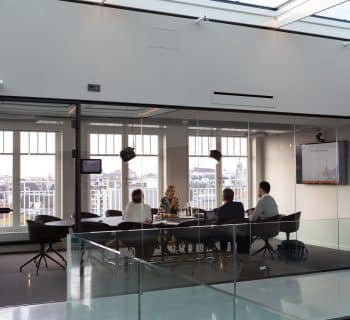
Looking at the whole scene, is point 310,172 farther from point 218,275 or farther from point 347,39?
point 218,275

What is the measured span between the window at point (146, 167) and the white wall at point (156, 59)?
2.15 ft

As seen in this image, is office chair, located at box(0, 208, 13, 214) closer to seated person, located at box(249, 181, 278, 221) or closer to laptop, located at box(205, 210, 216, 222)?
laptop, located at box(205, 210, 216, 222)

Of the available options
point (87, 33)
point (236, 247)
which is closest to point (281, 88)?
point (236, 247)

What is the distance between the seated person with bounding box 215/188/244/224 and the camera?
7.48 metres

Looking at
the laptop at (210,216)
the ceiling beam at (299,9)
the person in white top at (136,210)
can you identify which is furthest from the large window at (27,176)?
the ceiling beam at (299,9)

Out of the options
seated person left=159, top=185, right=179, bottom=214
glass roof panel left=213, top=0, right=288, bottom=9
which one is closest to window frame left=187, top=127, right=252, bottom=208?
seated person left=159, top=185, right=179, bottom=214

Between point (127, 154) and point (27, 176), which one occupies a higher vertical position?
point (127, 154)

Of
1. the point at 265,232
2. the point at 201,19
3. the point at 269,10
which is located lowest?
the point at 265,232

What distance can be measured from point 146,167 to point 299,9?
2.99 meters

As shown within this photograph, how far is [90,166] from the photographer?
21.1ft

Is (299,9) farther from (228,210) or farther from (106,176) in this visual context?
(106,176)

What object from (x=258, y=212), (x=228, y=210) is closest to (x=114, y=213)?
(x=228, y=210)

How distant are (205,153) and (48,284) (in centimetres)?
287

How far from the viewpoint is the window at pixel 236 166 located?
7.62 meters
